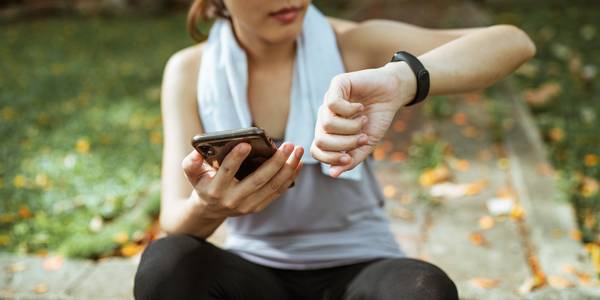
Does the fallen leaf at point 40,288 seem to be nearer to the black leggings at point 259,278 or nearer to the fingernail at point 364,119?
the black leggings at point 259,278

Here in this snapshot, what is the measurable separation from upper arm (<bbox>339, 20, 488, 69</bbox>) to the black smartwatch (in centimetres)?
29

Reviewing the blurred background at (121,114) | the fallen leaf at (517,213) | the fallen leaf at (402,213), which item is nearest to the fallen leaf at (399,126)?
the blurred background at (121,114)

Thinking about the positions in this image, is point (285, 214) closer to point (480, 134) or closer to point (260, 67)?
point (260, 67)

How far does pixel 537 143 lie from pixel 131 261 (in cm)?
223

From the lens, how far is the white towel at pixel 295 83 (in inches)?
69.1

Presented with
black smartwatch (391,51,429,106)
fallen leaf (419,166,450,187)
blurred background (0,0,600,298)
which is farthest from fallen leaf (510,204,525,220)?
black smartwatch (391,51,429,106)

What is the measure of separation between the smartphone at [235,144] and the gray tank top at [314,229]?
Result: 1.13 feet

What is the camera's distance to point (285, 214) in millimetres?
1763

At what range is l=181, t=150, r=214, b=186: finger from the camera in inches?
54.5

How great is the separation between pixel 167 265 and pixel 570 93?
347 centimetres

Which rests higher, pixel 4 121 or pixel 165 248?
pixel 165 248

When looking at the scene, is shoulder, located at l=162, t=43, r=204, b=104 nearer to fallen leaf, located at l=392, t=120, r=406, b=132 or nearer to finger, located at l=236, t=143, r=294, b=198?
finger, located at l=236, t=143, r=294, b=198

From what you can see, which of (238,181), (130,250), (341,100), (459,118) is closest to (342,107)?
(341,100)

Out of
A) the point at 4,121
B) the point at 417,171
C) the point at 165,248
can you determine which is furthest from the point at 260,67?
the point at 4,121
